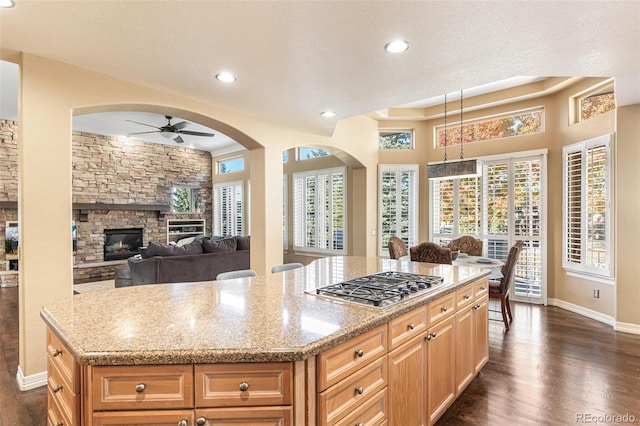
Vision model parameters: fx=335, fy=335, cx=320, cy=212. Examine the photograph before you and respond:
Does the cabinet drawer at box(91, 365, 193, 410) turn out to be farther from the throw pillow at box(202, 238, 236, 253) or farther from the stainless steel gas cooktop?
the throw pillow at box(202, 238, 236, 253)

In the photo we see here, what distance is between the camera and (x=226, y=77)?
→ 3.25m

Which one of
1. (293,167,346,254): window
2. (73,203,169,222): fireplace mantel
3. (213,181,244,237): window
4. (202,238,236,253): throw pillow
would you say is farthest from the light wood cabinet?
(213,181,244,237): window

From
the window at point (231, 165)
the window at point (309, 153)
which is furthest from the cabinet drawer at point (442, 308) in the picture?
the window at point (231, 165)

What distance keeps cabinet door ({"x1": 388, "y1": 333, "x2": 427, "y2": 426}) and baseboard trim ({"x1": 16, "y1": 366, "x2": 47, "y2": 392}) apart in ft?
9.65

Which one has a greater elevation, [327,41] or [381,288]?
[327,41]

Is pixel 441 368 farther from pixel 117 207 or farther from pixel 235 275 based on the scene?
pixel 117 207

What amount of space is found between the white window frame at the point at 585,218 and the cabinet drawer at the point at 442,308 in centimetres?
338

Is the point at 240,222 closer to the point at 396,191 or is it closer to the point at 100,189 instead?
the point at 100,189

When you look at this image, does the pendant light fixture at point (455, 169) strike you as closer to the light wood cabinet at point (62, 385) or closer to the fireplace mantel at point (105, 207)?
the light wood cabinet at point (62, 385)

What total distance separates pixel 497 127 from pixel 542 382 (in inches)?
176

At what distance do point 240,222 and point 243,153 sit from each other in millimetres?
1869

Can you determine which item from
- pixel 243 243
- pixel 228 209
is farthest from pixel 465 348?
pixel 228 209

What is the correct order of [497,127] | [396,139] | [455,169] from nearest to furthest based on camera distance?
[455,169], [497,127], [396,139]

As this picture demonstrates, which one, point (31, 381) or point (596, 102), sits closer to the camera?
point (31, 381)
